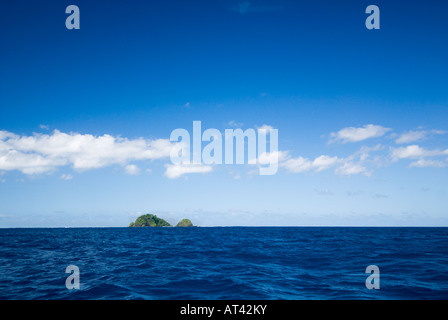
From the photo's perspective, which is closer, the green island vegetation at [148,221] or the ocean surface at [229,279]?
the ocean surface at [229,279]

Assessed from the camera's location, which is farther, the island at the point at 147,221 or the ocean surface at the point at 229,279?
the island at the point at 147,221

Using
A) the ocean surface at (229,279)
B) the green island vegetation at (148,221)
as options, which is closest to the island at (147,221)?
the green island vegetation at (148,221)

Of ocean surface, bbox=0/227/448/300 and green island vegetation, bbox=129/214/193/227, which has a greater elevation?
ocean surface, bbox=0/227/448/300

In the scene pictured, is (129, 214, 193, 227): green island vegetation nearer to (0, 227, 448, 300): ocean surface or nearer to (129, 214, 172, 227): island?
(129, 214, 172, 227): island

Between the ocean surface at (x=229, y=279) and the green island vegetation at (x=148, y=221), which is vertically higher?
the ocean surface at (x=229, y=279)

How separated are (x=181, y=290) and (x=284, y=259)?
35.8 feet

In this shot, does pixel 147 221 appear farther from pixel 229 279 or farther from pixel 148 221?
pixel 229 279

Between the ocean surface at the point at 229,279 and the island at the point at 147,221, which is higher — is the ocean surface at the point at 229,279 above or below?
above

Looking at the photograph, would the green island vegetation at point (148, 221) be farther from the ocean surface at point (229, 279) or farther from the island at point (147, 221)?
the ocean surface at point (229, 279)

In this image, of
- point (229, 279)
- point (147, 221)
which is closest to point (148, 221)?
point (147, 221)

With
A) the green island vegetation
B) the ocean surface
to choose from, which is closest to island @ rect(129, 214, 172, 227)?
the green island vegetation
